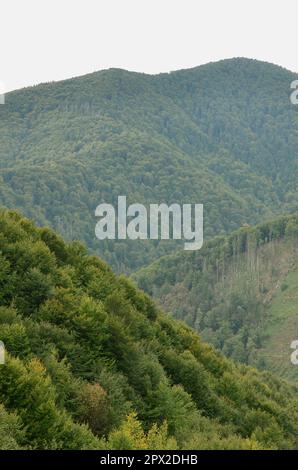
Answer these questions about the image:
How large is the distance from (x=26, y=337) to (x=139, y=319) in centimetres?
1592

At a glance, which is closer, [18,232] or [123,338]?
[123,338]

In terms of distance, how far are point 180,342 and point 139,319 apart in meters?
9.68

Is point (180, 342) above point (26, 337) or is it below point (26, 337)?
below

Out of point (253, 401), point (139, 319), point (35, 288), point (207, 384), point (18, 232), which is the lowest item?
point (253, 401)

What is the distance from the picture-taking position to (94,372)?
33062 mm

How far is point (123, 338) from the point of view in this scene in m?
36.8

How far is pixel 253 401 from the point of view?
172 ft

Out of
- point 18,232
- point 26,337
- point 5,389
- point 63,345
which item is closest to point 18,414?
point 5,389

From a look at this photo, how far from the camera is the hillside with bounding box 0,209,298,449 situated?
24000mm

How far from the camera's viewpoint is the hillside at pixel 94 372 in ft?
78.7

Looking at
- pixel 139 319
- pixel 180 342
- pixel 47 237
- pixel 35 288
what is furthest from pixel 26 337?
pixel 180 342
